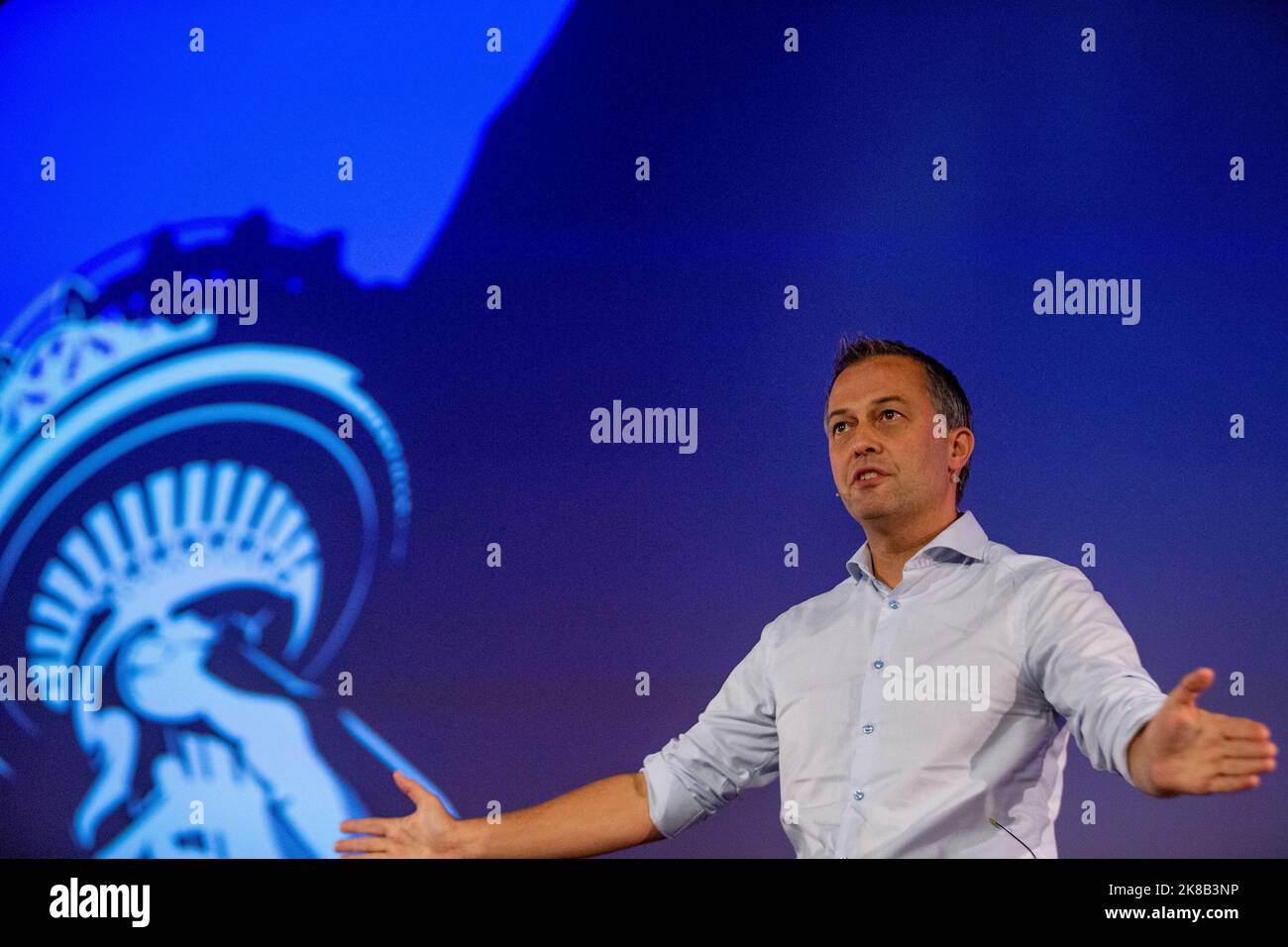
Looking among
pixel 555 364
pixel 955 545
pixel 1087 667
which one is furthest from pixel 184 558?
pixel 1087 667

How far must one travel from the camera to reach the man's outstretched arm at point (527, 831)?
8.45 ft

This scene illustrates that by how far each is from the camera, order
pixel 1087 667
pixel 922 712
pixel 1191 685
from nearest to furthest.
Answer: pixel 1191 685 < pixel 1087 667 < pixel 922 712

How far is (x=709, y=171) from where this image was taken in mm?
2867

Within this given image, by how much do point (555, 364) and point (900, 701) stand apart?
110 cm

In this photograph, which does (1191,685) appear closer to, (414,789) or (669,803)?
(669,803)

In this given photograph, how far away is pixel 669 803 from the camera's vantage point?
2.55 metres

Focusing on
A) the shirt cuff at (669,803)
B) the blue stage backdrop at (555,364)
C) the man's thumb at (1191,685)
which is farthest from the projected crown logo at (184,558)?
the man's thumb at (1191,685)

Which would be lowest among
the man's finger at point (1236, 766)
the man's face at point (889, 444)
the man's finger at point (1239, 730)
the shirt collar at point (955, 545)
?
the man's finger at point (1236, 766)

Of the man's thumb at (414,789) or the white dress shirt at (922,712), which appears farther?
the man's thumb at (414,789)

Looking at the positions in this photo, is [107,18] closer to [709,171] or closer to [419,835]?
[709,171]

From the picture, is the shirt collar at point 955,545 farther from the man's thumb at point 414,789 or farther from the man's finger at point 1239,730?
the man's thumb at point 414,789

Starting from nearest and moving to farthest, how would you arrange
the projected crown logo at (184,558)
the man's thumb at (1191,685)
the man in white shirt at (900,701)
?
the man's thumb at (1191,685) < the man in white shirt at (900,701) < the projected crown logo at (184,558)
